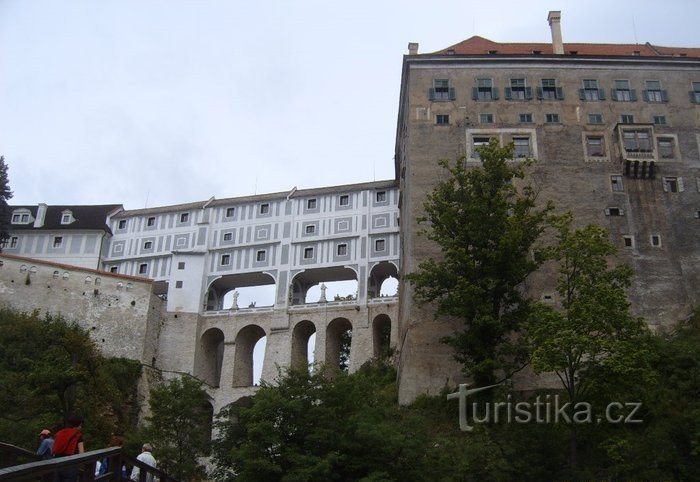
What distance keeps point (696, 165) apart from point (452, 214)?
59.6 feet

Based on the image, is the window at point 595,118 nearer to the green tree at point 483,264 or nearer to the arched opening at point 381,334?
the green tree at point 483,264

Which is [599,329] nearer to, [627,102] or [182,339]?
[627,102]

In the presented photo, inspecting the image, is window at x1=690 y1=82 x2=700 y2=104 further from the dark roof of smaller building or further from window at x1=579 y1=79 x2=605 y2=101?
the dark roof of smaller building

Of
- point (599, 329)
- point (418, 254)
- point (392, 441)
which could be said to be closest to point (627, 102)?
point (418, 254)

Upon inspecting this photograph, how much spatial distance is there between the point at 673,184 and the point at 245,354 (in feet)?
107

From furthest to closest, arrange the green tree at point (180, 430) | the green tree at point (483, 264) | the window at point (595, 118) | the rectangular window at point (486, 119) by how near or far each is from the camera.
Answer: the window at point (595, 118)
the rectangular window at point (486, 119)
the green tree at point (483, 264)
the green tree at point (180, 430)

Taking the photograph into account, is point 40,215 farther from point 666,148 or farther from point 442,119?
point 666,148

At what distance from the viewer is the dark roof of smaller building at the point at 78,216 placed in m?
62.1

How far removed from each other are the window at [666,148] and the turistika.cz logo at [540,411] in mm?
18631

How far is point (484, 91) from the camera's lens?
4472 centimetres

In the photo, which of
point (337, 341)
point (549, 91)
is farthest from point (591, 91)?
point (337, 341)

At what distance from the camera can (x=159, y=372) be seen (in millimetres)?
52094

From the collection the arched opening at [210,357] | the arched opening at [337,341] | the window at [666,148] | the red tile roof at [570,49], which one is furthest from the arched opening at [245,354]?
the window at [666,148]

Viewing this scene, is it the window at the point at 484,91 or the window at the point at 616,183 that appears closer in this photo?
the window at the point at 616,183
